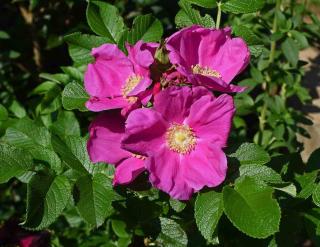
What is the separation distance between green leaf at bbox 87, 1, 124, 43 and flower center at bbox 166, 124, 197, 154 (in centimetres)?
32

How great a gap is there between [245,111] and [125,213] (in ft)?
3.36

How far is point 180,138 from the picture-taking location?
1.12m

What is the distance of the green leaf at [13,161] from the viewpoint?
3.84 feet

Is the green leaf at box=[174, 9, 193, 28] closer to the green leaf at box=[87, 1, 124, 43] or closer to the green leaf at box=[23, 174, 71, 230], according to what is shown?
the green leaf at box=[87, 1, 124, 43]

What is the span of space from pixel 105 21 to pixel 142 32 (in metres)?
0.12

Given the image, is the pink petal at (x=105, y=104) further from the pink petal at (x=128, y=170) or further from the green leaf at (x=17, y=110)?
the green leaf at (x=17, y=110)

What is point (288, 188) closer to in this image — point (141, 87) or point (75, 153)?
point (141, 87)

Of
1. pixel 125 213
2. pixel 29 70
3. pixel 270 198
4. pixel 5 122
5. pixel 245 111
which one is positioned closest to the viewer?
pixel 270 198

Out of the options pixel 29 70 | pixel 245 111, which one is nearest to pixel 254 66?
pixel 245 111

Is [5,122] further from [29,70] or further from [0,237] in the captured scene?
[29,70]

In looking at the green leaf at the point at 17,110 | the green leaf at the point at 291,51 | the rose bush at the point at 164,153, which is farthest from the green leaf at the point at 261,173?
the green leaf at the point at 291,51

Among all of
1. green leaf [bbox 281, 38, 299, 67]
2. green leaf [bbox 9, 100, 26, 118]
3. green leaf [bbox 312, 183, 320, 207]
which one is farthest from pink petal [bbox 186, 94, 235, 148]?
green leaf [bbox 281, 38, 299, 67]

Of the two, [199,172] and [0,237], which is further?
[0,237]

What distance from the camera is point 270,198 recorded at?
1034 millimetres
